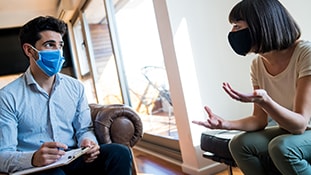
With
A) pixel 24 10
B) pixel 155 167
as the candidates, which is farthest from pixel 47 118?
pixel 24 10

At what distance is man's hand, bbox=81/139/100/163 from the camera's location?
1437 millimetres

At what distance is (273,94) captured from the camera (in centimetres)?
139

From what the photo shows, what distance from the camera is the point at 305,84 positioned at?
116 cm

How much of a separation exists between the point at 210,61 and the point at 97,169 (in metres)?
1.26

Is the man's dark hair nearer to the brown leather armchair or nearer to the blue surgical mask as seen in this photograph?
the blue surgical mask

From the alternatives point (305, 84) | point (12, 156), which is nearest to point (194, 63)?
point (305, 84)

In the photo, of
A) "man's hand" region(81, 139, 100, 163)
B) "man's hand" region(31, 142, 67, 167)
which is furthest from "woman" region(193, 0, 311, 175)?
"man's hand" region(31, 142, 67, 167)

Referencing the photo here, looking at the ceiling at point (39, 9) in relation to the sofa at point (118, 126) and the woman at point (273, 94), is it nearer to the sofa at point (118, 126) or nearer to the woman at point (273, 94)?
the sofa at point (118, 126)

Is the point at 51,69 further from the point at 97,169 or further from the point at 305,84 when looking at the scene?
the point at 305,84

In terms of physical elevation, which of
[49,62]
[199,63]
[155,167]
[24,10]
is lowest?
[155,167]

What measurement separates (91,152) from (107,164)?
3.7 inches

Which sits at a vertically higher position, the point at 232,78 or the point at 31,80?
the point at 31,80

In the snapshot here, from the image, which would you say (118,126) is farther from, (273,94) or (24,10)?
(24,10)

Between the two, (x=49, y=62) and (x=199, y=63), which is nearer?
(x=49, y=62)
